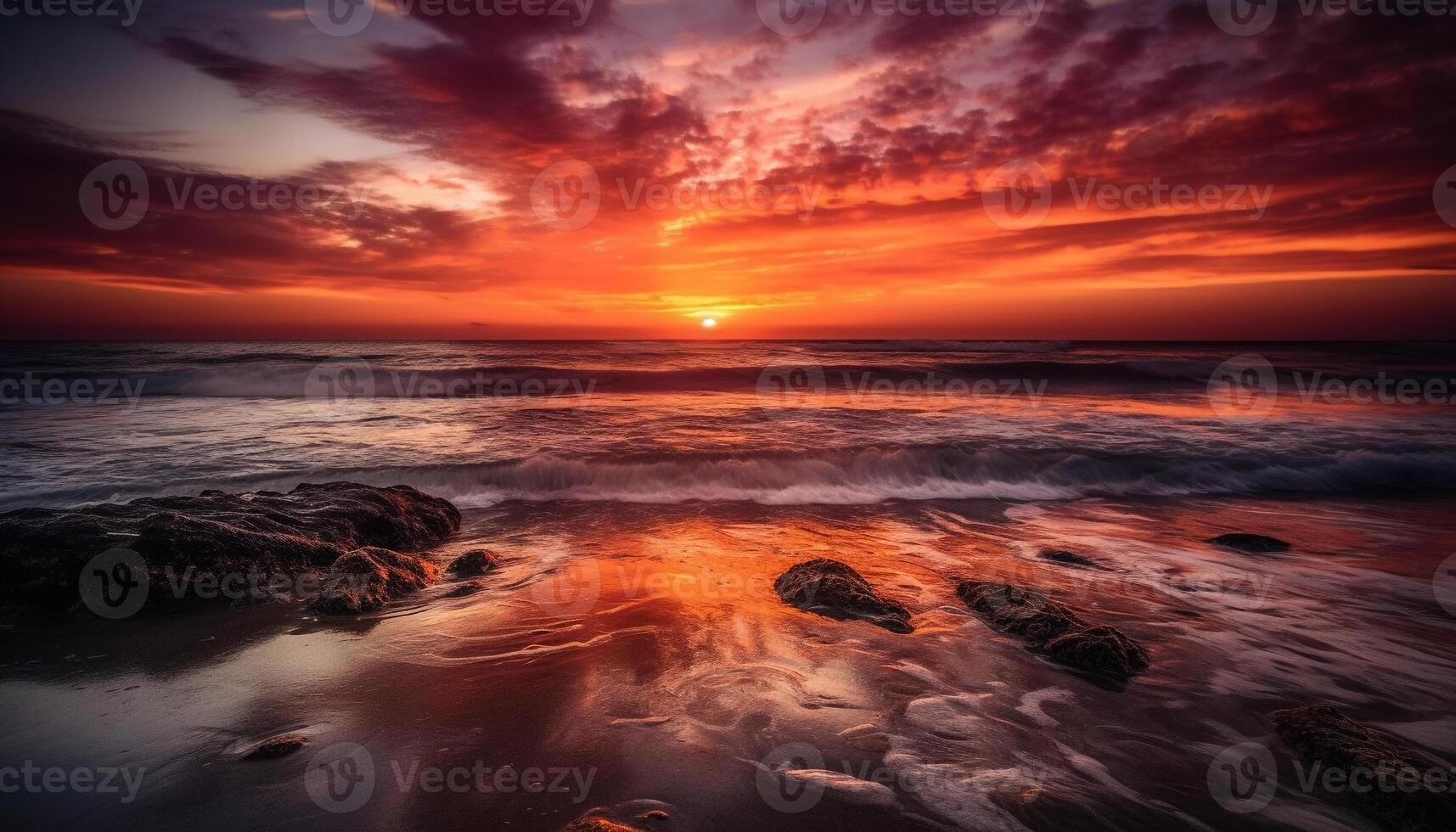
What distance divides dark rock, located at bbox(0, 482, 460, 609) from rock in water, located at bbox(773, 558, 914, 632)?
4.55m

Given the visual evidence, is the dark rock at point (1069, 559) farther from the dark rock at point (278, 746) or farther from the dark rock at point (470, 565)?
the dark rock at point (278, 746)

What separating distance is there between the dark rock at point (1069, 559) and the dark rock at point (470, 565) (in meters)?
6.71

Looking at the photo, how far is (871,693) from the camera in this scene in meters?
3.99

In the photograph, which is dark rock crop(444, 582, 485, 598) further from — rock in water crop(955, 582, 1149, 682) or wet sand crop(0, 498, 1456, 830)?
rock in water crop(955, 582, 1149, 682)

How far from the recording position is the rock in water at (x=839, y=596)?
17.2 ft

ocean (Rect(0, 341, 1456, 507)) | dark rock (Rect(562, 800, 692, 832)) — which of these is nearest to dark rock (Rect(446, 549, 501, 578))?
ocean (Rect(0, 341, 1456, 507))

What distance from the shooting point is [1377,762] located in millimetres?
3188

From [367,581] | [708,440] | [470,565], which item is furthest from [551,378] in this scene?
[367,581]

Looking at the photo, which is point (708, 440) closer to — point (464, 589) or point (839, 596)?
point (464, 589)

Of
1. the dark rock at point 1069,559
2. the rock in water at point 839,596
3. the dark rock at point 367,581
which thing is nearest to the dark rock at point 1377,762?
the rock in water at point 839,596

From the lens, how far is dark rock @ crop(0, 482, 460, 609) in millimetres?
5070

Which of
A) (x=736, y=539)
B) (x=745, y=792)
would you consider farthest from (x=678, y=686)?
(x=736, y=539)

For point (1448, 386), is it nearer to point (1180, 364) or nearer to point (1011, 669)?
point (1180, 364)

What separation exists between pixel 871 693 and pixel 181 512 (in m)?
7.14
